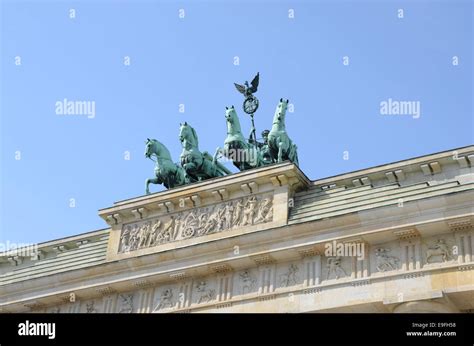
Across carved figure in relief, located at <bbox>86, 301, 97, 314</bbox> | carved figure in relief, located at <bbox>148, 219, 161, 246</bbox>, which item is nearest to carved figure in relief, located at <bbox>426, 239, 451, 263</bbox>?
carved figure in relief, located at <bbox>148, 219, 161, 246</bbox>

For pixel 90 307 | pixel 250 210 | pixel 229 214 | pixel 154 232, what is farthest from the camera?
pixel 90 307

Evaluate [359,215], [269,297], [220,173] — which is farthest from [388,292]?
[220,173]

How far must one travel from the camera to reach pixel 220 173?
24688mm

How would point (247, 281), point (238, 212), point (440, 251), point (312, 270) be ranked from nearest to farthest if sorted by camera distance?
point (440, 251), point (312, 270), point (247, 281), point (238, 212)

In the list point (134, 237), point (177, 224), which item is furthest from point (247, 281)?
point (134, 237)

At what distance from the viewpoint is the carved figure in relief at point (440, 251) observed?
18.2 metres

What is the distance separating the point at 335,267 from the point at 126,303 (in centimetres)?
659

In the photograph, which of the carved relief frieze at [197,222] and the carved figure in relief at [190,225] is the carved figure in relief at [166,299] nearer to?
the carved relief frieze at [197,222]

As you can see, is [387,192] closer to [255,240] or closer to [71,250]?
[255,240]

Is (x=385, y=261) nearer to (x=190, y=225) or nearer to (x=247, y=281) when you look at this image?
(x=247, y=281)

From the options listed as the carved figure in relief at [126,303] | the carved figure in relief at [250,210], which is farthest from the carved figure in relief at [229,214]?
the carved figure in relief at [126,303]

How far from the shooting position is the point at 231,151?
23.5m

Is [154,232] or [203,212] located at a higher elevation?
[203,212]
